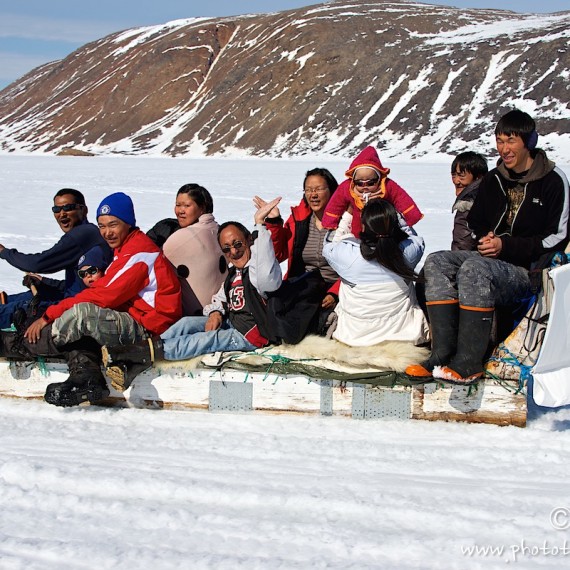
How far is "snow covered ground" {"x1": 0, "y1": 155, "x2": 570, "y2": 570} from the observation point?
96.3 inches

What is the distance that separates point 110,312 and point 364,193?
1.58 meters

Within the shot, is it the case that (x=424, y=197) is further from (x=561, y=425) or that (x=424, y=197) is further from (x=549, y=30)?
(x=549, y=30)

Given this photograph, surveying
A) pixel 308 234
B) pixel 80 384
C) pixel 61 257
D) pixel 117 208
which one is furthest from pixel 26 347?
pixel 308 234

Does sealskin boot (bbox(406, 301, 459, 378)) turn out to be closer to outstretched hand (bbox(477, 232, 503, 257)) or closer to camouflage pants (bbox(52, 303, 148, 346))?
outstretched hand (bbox(477, 232, 503, 257))

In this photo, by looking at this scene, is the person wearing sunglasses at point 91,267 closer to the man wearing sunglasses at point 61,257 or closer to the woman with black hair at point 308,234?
the man wearing sunglasses at point 61,257

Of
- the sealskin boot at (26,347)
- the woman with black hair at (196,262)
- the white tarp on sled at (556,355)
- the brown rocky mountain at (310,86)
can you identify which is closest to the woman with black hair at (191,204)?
the woman with black hair at (196,262)

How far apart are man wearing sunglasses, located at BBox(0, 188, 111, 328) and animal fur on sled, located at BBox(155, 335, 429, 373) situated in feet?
3.09

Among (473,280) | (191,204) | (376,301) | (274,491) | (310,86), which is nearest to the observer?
(274,491)

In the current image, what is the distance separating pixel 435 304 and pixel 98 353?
6.23ft

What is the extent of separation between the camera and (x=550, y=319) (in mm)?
3434

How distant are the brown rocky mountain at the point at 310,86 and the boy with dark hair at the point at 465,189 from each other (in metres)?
48.7

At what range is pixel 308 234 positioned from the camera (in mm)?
4758

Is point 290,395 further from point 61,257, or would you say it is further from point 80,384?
point 61,257

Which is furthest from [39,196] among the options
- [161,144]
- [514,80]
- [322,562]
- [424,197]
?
[161,144]
